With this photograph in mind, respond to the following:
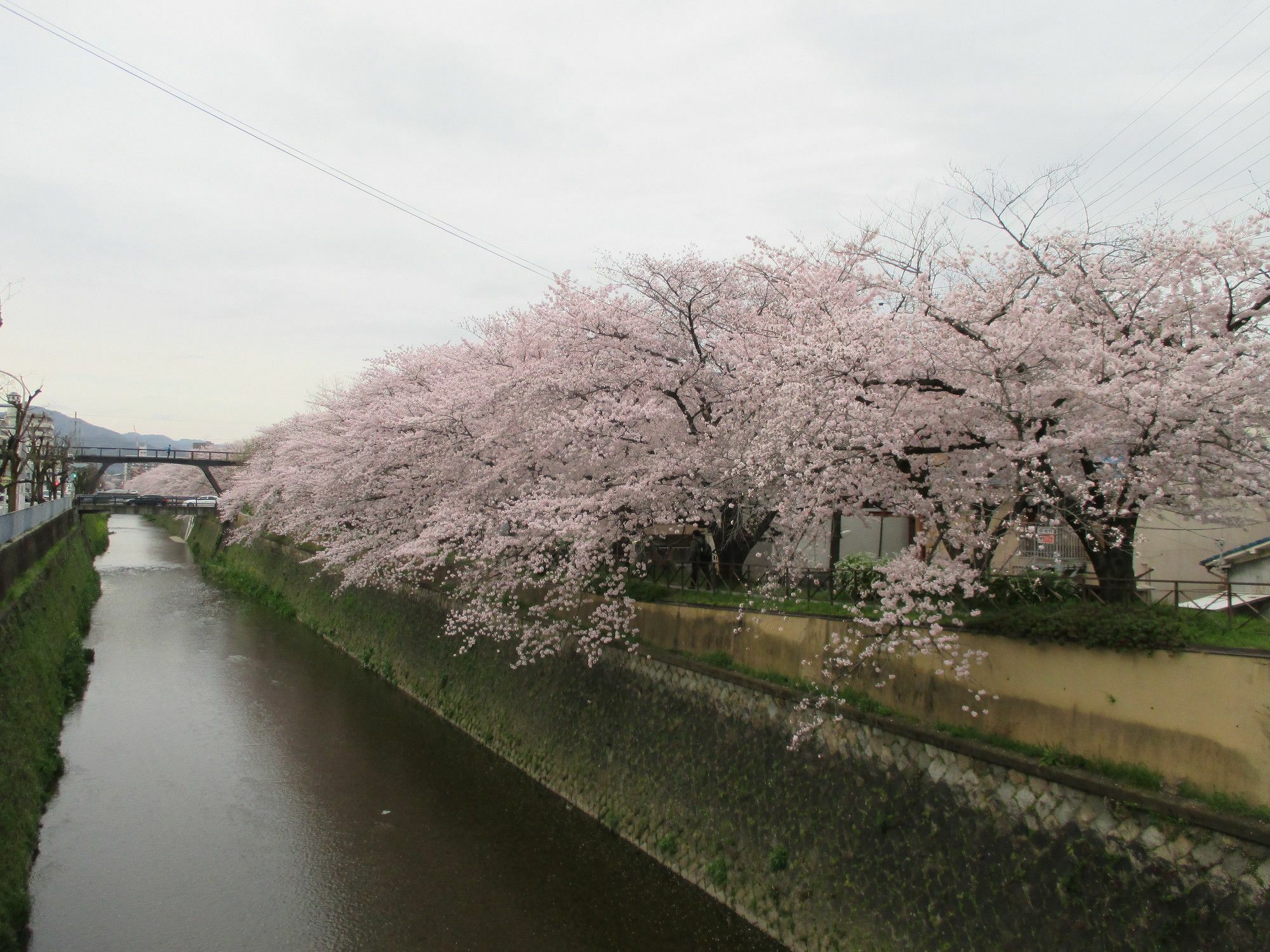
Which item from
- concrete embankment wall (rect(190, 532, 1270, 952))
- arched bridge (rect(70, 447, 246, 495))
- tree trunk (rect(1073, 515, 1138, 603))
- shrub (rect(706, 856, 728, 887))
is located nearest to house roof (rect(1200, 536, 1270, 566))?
tree trunk (rect(1073, 515, 1138, 603))

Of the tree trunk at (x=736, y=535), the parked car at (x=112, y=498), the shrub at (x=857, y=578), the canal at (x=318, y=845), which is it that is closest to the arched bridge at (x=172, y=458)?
the parked car at (x=112, y=498)

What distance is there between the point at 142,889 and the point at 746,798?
752cm

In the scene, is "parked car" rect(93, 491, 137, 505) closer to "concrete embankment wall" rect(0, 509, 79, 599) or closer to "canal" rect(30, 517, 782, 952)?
"concrete embankment wall" rect(0, 509, 79, 599)

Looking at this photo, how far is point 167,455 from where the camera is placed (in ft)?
170

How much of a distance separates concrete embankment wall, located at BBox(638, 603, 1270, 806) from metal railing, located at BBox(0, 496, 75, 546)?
1636cm

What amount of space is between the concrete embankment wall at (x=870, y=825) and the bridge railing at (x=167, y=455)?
40.2m

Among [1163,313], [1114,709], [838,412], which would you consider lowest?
[1114,709]

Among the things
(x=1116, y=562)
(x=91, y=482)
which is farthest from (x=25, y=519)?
(x=91, y=482)

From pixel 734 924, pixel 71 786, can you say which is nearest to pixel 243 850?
pixel 71 786

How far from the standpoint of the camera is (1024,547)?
13.5 m

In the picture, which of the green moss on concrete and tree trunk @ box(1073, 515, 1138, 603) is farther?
the green moss on concrete

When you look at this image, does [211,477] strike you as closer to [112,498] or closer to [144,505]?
[144,505]

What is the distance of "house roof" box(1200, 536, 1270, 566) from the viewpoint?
1120cm

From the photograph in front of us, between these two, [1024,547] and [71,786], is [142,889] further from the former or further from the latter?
[1024,547]
